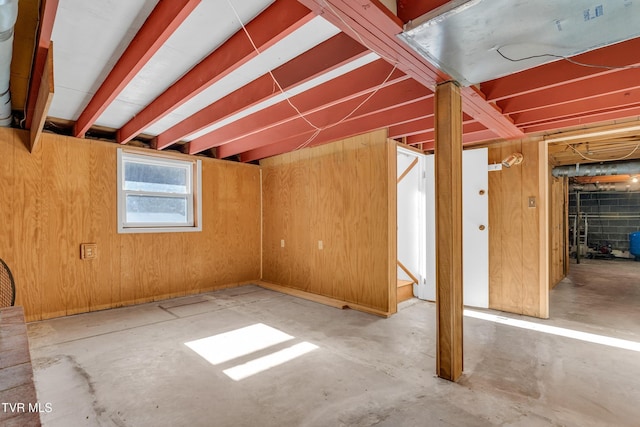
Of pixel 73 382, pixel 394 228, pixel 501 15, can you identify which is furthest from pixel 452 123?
pixel 73 382

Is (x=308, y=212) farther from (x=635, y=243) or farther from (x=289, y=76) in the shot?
(x=635, y=243)

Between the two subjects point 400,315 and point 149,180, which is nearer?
point 400,315

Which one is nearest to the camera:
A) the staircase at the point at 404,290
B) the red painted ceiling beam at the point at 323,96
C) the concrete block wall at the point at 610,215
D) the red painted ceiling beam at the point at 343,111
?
the red painted ceiling beam at the point at 323,96

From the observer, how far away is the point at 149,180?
4.36 m

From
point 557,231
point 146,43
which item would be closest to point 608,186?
point 557,231

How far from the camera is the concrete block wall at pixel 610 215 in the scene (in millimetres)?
8250

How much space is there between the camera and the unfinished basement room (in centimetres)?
171

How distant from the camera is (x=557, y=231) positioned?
5508 mm

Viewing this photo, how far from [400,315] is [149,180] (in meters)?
3.93

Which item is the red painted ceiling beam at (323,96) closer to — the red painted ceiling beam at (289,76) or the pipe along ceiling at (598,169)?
the red painted ceiling beam at (289,76)

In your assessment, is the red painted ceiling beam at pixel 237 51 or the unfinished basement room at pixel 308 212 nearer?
the red painted ceiling beam at pixel 237 51

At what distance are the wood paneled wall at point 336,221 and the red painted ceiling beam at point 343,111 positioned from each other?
2.26ft

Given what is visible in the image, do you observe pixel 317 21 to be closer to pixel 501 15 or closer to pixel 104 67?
pixel 501 15

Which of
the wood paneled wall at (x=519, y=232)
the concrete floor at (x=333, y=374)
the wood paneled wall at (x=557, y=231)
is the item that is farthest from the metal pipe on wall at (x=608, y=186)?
the wood paneled wall at (x=519, y=232)
